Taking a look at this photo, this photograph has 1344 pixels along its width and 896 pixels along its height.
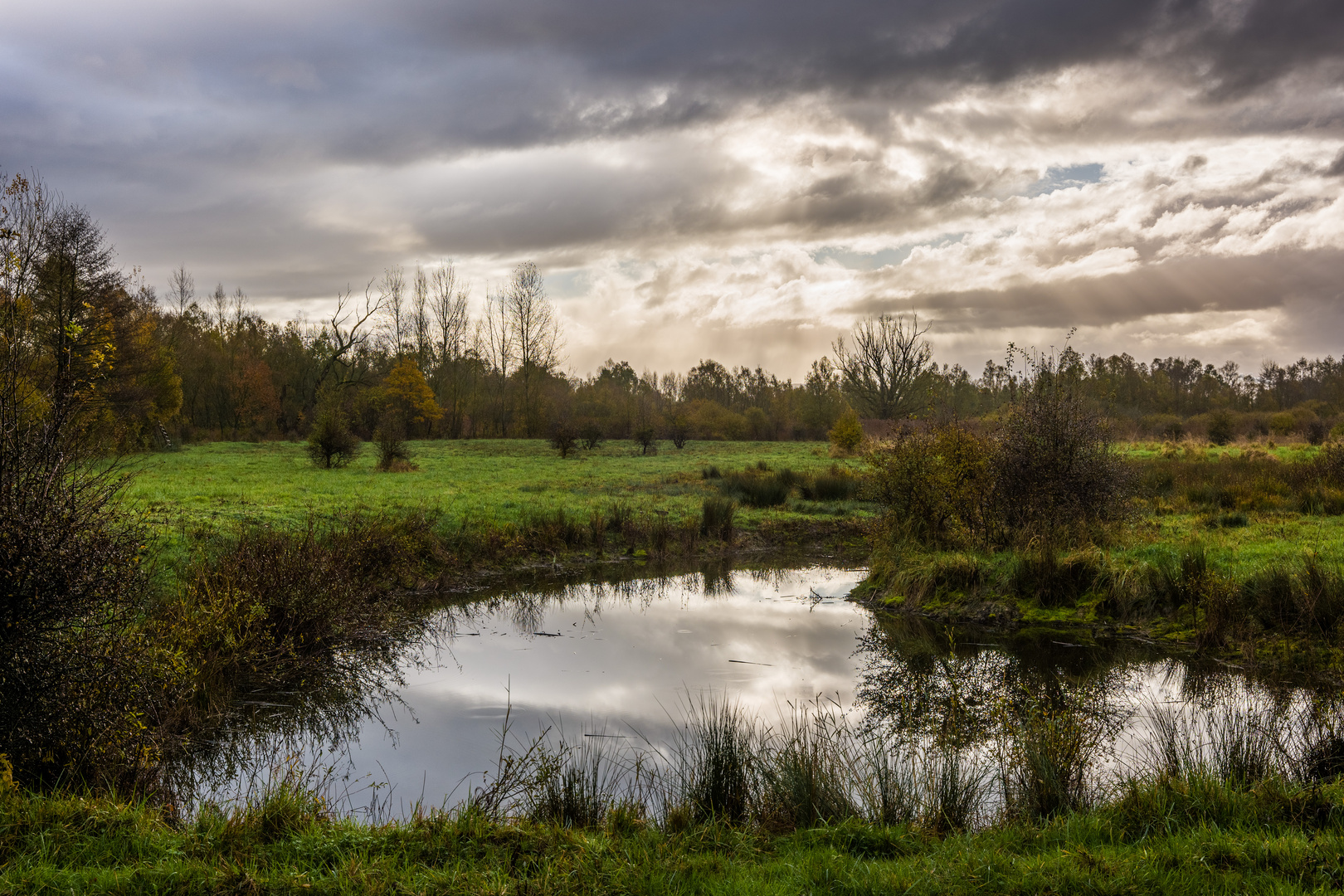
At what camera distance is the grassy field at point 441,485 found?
17953 millimetres

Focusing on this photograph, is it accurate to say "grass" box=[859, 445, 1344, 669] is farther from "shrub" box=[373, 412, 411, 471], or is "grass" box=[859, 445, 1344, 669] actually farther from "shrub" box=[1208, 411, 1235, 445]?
"shrub" box=[1208, 411, 1235, 445]

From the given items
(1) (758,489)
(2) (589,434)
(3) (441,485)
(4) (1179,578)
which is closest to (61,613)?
(4) (1179,578)

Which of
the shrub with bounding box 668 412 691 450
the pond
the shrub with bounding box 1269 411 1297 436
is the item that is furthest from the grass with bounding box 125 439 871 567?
the shrub with bounding box 1269 411 1297 436

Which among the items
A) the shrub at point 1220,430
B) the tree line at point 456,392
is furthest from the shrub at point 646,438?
the shrub at point 1220,430

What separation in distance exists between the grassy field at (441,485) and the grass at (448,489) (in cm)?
4

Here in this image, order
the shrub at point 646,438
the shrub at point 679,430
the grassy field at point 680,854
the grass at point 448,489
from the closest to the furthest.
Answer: the grassy field at point 680,854 < the grass at point 448,489 < the shrub at point 646,438 < the shrub at point 679,430

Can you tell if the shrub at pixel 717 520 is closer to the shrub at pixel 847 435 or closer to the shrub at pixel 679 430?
the shrub at pixel 847 435

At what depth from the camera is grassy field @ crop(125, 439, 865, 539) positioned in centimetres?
1795

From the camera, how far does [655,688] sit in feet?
30.3

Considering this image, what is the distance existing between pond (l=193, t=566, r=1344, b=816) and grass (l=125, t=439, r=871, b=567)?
439cm

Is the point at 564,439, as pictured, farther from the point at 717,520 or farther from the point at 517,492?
the point at 717,520

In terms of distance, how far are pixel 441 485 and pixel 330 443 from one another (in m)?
7.86

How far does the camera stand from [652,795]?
5.99m

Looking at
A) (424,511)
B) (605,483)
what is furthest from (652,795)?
(605,483)
